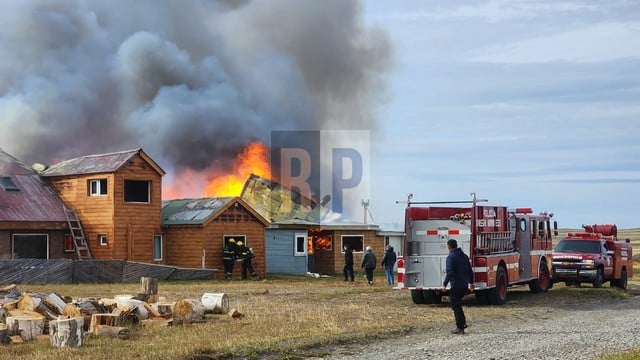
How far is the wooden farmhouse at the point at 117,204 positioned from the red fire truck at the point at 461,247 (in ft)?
66.4

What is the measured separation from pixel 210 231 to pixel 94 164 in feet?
20.5

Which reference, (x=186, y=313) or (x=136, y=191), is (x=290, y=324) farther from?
(x=136, y=191)

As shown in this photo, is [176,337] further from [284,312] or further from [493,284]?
[493,284]

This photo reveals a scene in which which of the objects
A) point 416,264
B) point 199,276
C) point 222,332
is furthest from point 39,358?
point 199,276

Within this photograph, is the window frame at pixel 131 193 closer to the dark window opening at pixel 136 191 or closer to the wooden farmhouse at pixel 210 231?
the dark window opening at pixel 136 191

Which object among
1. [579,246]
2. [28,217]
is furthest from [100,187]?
[579,246]

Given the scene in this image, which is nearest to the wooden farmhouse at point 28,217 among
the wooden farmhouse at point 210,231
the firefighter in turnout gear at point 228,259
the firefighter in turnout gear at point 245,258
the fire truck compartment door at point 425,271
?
the wooden farmhouse at point 210,231

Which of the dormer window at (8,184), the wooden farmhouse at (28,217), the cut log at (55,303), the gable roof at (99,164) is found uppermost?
the gable roof at (99,164)

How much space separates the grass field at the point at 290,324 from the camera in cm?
1458

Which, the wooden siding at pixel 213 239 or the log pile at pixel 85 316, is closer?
the log pile at pixel 85 316

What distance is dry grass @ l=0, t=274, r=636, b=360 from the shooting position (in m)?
14.6

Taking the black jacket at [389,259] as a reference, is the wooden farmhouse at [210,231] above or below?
above

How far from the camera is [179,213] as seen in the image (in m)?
44.8

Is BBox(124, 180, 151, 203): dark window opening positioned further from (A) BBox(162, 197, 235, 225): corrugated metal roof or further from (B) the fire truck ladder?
(B) the fire truck ladder
